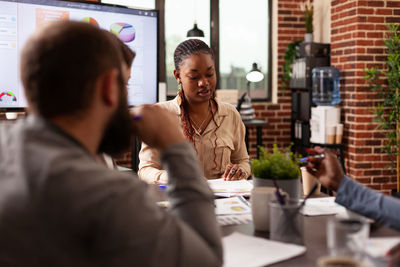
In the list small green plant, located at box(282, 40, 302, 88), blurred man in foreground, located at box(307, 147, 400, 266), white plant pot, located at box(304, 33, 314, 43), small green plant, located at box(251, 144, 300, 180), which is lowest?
blurred man in foreground, located at box(307, 147, 400, 266)

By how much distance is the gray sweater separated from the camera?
672 millimetres

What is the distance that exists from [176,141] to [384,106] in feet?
13.6

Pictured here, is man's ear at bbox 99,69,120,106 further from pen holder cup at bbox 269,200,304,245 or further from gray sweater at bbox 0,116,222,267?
pen holder cup at bbox 269,200,304,245

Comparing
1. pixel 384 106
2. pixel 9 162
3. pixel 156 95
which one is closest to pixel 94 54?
pixel 9 162

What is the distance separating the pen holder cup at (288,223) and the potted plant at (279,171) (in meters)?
0.22

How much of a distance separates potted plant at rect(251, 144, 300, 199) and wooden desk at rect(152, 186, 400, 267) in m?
0.10

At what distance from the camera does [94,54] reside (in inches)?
29.4

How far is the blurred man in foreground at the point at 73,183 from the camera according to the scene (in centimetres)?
67

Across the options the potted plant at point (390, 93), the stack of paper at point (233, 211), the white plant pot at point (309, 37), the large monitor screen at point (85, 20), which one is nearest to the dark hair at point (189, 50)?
the large monitor screen at point (85, 20)

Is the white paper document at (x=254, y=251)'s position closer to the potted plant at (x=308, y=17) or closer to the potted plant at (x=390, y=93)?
the potted plant at (x=390, y=93)

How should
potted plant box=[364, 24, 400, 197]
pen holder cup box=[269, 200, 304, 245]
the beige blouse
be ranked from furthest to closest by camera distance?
potted plant box=[364, 24, 400, 197] < the beige blouse < pen holder cup box=[269, 200, 304, 245]

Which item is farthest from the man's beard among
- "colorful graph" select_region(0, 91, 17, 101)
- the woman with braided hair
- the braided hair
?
"colorful graph" select_region(0, 91, 17, 101)

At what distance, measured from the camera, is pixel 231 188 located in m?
1.79

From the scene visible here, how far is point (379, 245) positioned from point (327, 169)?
1.19 ft
